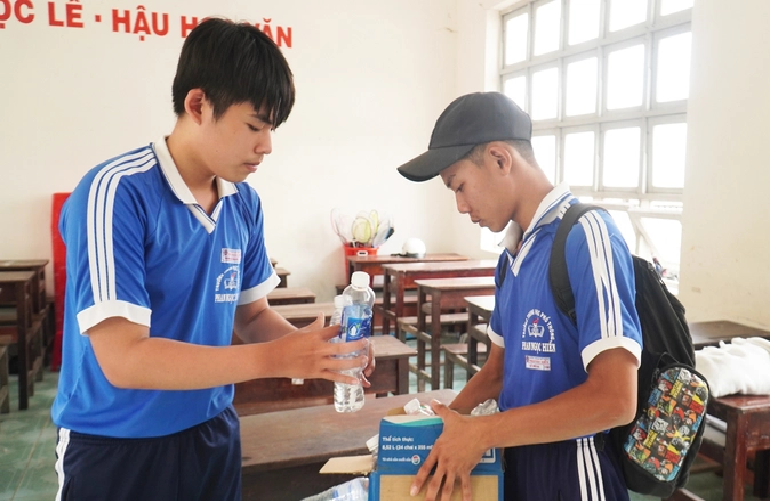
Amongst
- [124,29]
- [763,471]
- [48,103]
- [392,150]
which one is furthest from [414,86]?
[763,471]

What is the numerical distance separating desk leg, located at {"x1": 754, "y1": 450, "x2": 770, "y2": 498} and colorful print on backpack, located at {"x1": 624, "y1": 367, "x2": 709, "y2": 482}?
208 centimetres

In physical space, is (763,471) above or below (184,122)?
below

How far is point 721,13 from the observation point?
335 centimetres

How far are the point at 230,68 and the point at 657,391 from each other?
0.93 meters

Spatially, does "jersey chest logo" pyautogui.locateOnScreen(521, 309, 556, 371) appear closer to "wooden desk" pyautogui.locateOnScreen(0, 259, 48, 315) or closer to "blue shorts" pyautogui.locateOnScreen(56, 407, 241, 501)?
"blue shorts" pyautogui.locateOnScreen(56, 407, 241, 501)

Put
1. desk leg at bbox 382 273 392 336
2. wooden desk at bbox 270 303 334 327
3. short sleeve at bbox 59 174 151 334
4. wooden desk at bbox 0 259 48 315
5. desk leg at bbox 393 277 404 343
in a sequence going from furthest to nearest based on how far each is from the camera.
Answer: desk leg at bbox 382 273 392 336 → desk leg at bbox 393 277 404 343 → wooden desk at bbox 0 259 48 315 → wooden desk at bbox 270 303 334 327 → short sleeve at bbox 59 174 151 334

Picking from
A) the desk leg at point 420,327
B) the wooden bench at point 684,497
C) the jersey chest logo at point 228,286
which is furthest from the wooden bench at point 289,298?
the jersey chest logo at point 228,286

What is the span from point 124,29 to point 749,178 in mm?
5309

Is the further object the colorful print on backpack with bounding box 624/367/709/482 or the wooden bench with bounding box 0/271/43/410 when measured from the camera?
the wooden bench with bounding box 0/271/43/410

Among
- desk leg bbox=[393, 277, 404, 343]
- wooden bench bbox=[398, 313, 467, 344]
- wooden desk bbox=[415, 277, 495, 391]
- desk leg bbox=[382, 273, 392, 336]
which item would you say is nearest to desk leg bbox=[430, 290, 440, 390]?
wooden desk bbox=[415, 277, 495, 391]

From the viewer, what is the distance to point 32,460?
10.2ft

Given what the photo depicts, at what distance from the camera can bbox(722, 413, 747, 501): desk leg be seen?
2.05 m

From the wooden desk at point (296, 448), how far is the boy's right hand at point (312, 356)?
644 millimetres

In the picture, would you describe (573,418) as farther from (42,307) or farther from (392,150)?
(392,150)
